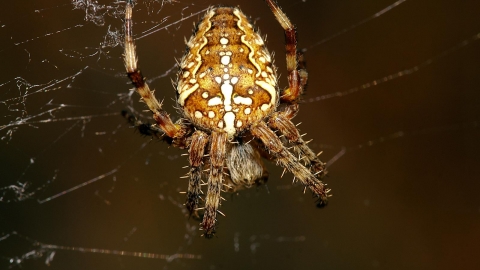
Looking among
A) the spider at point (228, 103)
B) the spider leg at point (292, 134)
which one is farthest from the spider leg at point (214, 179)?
the spider leg at point (292, 134)

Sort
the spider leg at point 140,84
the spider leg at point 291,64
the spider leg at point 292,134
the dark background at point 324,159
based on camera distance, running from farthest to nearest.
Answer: the dark background at point 324,159
the spider leg at point 292,134
the spider leg at point 291,64
the spider leg at point 140,84

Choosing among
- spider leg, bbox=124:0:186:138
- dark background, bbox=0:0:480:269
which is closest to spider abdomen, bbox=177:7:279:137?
spider leg, bbox=124:0:186:138

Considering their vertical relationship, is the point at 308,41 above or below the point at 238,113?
below

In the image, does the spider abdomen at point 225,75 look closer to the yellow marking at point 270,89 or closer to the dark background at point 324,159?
the yellow marking at point 270,89

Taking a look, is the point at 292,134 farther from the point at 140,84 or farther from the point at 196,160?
the point at 140,84

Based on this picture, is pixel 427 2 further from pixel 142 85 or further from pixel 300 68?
pixel 142 85

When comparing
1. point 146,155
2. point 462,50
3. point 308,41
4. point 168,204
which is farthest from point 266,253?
point 462,50
